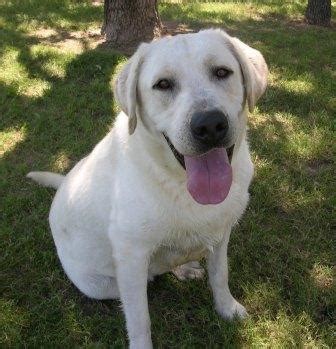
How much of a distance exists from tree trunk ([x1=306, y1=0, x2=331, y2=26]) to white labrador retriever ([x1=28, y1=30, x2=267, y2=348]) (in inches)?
278

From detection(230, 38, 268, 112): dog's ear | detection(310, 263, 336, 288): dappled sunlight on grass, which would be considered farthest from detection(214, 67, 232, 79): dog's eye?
detection(310, 263, 336, 288): dappled sunlight on grass

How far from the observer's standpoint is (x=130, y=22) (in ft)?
25.5

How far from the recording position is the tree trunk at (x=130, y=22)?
7688 mm

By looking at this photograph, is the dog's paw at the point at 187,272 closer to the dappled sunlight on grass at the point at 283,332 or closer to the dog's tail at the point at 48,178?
the dappled sunlight on grass at the point at 283,332

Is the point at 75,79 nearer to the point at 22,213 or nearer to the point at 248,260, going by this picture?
the point at 22,213

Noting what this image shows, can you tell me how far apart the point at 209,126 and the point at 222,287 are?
4.77 feet

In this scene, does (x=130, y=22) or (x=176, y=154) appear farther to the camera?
(x=130, y=22)

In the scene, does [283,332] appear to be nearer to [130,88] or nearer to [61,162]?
[130,88]

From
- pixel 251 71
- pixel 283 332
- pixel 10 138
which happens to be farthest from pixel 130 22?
pixel 283 332

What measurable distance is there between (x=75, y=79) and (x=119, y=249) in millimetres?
4402

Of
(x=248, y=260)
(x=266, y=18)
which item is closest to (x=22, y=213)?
(x=248, y=260)

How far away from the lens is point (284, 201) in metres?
4.62

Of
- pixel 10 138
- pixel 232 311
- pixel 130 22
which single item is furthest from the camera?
pixel 130 22

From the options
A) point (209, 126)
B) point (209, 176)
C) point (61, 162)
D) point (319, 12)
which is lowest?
point (319, 12)
